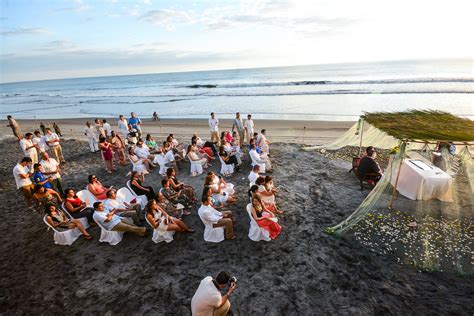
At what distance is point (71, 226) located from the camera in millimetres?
6324

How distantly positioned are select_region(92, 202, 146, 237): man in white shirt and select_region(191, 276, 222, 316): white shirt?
3111 millimetres

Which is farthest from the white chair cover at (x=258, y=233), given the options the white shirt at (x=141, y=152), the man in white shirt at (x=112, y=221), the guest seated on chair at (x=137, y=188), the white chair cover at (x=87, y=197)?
the white shirt at (x=141, y=152)

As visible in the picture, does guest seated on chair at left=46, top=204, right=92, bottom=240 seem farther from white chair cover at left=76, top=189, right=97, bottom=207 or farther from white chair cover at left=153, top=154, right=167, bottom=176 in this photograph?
white chair cover at left=153, top=154, right=167, bottom=176

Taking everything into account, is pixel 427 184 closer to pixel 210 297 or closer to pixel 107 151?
pixel 210 297

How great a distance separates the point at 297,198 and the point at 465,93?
33321 millimetres

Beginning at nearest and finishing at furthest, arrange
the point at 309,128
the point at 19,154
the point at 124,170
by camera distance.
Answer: the point at 124,170, the point at 19,154, the point at 309,128

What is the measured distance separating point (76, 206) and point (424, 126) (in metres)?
9.12

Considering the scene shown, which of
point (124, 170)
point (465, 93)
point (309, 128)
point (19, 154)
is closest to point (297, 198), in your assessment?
point (124, 170)

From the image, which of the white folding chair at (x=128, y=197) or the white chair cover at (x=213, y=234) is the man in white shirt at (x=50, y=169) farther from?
the white chair cover at (x=213, y=234)

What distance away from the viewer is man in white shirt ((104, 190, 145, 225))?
21.2ft

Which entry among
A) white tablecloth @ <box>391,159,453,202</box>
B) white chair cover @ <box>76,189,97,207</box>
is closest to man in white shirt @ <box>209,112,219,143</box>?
white chair cover @ <box>76,189,97,207</box>

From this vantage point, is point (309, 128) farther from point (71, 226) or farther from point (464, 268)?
point (71, 226)

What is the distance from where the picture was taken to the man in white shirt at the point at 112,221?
5.98 m

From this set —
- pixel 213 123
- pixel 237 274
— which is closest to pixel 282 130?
pixel 213 123
